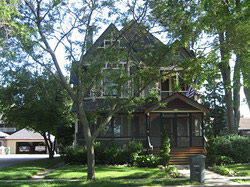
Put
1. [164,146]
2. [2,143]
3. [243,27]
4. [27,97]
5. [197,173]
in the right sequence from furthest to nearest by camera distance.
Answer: [2,143] < [27,97] < [164,146] < [243,27] < [197,173]

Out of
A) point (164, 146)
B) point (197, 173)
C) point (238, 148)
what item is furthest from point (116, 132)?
point (197, 173)

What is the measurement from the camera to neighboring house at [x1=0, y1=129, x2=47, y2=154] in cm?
5219

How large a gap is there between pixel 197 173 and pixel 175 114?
1121 cm

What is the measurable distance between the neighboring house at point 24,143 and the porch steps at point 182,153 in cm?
3466

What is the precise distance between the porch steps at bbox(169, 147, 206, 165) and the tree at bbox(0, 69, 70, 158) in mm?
8641

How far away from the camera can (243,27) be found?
1417cm

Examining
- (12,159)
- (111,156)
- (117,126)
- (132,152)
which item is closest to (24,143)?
(12,159)

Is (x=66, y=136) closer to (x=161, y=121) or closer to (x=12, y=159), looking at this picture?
(x=12, y=159)

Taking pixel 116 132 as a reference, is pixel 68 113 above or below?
above

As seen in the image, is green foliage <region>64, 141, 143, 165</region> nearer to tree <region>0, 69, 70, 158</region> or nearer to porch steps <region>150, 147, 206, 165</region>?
porch steps <region>150, 147, 206, 165</region>

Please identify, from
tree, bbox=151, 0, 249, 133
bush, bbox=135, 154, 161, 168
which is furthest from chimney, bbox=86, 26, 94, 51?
bush, bbox=135, 154, 161, 168

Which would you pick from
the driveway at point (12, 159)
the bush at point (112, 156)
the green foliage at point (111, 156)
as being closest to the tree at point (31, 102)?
the driveway at point (12, 159)

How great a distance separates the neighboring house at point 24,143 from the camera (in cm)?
Answer: 5219

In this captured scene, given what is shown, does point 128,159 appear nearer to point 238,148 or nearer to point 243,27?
point 238,148
